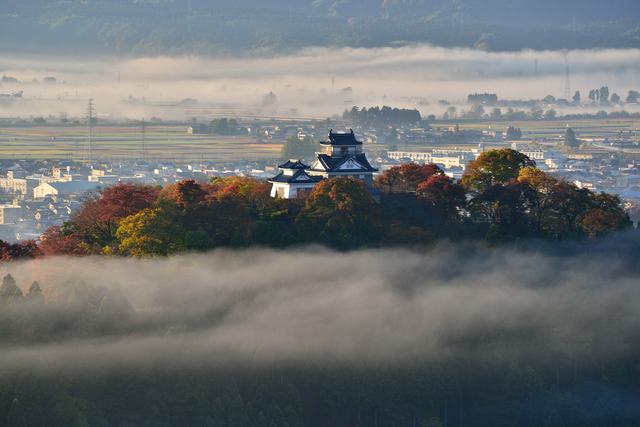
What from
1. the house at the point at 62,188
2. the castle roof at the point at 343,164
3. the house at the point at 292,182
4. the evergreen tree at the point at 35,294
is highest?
the castle roof at the point at 343,164

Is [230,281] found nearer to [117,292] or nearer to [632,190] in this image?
[117,292]

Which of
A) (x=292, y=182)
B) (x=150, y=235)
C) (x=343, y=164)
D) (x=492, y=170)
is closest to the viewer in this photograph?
(x=150, y=235)

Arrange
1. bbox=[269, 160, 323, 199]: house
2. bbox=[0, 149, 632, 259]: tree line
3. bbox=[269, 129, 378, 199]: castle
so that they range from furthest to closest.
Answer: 1. bbox=[269, 129, 378, 199]: castle
2. bbox=[269, 160, 323, 199]: house
3. bbox=[0, 149, 632, 259]: tree line

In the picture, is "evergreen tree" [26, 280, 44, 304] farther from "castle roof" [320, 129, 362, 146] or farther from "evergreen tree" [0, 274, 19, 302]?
"castle roof" [320, 129, 362, 146]

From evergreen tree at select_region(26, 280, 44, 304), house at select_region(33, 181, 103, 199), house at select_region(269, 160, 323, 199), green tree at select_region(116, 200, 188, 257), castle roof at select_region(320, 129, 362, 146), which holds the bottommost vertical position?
evergreen tree at select_region(26, 280, 44, 304)

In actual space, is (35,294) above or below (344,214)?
below

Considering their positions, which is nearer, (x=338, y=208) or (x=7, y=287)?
(x=7, y=287)

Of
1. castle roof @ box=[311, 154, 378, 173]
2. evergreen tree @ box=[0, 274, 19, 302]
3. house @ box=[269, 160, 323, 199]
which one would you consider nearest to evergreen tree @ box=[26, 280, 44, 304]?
evergreen tree @ box=[0, 274, 19, 302]

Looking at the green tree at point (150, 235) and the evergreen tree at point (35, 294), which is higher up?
the green tree at point (150, 235)

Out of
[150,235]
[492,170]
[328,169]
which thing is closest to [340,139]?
[328,169]

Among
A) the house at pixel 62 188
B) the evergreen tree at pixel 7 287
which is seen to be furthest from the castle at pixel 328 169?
the house at pixel 62 188

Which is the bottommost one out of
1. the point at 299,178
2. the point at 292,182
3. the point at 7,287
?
the point at 7,287

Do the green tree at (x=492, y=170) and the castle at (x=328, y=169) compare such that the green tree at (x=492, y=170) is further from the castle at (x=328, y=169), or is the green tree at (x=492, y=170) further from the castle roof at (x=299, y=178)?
the castle roof at (x=299, y=178)

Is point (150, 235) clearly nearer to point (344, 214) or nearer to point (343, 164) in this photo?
point (344, 214)
